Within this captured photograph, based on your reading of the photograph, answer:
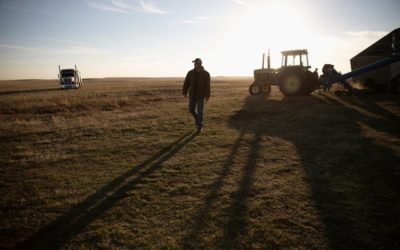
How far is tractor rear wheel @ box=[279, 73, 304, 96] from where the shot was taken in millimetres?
15116

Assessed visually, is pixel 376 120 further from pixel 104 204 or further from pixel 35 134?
pixel 35 134

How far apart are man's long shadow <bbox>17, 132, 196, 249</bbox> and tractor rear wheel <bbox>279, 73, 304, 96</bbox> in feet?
39.1

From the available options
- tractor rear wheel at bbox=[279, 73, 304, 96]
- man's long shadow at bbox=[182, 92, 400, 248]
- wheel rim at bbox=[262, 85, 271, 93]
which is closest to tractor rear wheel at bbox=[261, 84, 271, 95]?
Result: wheel rim at bbox=[262, 85, 271, 93]

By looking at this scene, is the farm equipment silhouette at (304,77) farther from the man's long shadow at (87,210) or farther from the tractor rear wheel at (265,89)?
the man's long shadow at (87,210)

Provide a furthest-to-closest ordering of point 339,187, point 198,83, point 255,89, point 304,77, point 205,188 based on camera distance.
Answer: point 255,89, point 304,77, point 198,83, point 205,188, point 339,187

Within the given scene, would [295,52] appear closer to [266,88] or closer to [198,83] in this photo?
[266,88]

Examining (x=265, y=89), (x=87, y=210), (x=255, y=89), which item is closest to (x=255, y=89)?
(x=255, y=89)

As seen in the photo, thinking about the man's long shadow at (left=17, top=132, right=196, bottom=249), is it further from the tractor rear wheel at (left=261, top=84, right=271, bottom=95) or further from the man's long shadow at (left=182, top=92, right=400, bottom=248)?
the tractor rear wheel at (left=261, top=84, right=271, bottom=95)

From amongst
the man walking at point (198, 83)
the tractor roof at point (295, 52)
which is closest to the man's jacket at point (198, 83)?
the man walking at point (198, 83)

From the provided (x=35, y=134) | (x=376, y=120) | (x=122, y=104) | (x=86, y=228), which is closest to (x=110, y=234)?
(x=86, y=228)

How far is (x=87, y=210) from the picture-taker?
3.71 metres

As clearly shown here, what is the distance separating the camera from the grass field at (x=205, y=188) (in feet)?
10.1

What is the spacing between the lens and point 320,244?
2881 millimetres

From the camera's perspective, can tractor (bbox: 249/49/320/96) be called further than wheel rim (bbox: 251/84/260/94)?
No
